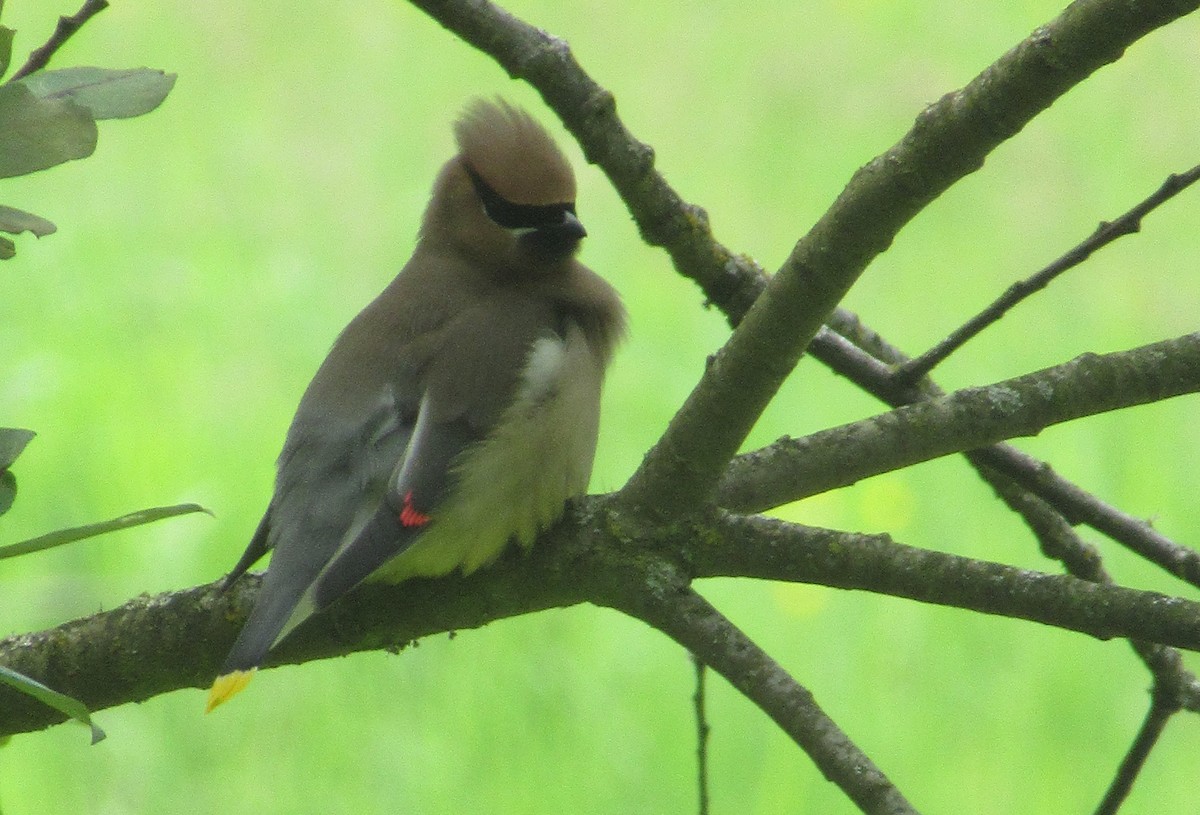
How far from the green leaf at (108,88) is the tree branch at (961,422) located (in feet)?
3.15

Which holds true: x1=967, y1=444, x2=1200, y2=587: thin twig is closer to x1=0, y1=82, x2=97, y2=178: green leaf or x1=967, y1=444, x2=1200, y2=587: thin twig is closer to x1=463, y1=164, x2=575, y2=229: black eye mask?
x1=463, y1=164, x2=575, y2=229: black eye mask

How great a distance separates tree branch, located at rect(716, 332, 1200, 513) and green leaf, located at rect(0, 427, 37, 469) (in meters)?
0.97

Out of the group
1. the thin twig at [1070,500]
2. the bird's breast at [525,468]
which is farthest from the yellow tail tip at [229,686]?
the thin twig at [1070,500]

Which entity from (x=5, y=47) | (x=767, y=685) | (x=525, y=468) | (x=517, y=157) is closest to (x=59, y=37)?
(x=5, y=47)

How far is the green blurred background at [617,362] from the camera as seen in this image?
356 cm

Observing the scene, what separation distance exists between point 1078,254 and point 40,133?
1.35 metres

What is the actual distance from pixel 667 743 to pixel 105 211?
250 cm

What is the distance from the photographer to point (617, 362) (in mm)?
3375

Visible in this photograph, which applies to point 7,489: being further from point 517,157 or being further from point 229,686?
point 517,157

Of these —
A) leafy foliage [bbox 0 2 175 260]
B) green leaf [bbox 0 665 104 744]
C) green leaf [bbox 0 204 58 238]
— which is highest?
leafy foliage [bbox 0 2 175 260]

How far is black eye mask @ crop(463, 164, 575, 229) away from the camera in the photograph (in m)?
3.05

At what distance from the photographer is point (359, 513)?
2506 mm

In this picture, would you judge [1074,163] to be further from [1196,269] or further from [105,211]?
[105,211]

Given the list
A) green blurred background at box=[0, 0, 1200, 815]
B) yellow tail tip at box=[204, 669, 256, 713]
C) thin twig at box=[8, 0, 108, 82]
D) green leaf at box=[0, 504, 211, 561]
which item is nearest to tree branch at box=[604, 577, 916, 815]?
yellow tail tip at box=[204, 669, 256, 713]
